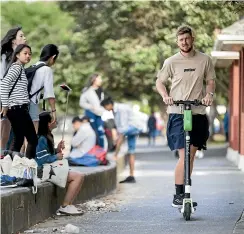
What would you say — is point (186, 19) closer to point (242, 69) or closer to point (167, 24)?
point (242, 69)

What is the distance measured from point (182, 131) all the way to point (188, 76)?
57 cm

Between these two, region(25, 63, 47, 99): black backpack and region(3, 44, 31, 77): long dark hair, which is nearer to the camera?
region(3, 44, 31, 77): long dark hair

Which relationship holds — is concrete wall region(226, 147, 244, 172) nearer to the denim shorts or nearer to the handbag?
the handbag

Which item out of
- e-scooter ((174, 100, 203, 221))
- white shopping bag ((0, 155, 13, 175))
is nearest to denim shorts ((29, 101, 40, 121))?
white shopping bag ((0, 155, 13, 175))

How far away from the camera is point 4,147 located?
10648 millimetres

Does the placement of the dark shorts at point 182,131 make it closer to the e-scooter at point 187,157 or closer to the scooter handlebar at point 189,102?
the e-scooter at point 187,157

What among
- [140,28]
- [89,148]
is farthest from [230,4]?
[140,28]

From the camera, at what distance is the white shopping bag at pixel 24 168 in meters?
8.75

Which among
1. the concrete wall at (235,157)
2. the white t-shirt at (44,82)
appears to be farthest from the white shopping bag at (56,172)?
the concrete wall at (235,157)

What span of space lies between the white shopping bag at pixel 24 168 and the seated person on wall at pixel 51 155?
0.70 m

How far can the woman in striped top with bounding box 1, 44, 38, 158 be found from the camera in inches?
373

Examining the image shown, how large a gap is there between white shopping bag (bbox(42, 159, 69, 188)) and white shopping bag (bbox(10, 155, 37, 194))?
0.67 m

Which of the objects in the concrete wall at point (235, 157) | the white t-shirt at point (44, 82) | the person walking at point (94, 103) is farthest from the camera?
the concrete wall at point (235, 157)

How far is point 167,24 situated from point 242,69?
9.37 feet
